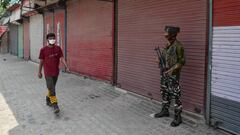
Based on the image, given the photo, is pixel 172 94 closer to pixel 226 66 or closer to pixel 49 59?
pixel 226 66

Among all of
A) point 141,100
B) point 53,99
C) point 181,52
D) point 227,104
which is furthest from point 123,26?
point 227,104

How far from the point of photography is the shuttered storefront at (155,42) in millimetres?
7176

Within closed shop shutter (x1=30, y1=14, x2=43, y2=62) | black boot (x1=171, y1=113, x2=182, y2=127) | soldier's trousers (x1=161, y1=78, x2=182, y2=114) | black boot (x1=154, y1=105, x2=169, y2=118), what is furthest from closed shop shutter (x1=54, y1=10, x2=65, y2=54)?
black boot (x1=171, y1=113, x2=182, y2=127)

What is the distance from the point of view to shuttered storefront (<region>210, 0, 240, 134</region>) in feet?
20.0

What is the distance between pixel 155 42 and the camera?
8.84m

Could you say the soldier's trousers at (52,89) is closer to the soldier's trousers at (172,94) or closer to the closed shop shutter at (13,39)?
the soldier's trousers at (172,94)

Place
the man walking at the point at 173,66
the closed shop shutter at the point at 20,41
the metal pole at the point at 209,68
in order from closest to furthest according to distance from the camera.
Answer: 1. the metal pole at the point at 209,68
2. the man walking at the point at 173,66
3. the closed shop shutter at the point at 20,41

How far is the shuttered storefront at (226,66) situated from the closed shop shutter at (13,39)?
29042 mm

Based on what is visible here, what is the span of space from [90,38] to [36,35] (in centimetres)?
1122

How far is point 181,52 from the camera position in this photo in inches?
269

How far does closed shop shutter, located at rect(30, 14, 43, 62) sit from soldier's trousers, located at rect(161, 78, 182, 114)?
638 inches

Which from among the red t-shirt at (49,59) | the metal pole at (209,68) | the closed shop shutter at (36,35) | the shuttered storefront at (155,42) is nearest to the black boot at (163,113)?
the shuttered storefront at (155,42)

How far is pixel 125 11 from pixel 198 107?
426 centimetres

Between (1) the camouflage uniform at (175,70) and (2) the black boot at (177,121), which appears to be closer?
(1) the camouflage uniform at (175,70)
